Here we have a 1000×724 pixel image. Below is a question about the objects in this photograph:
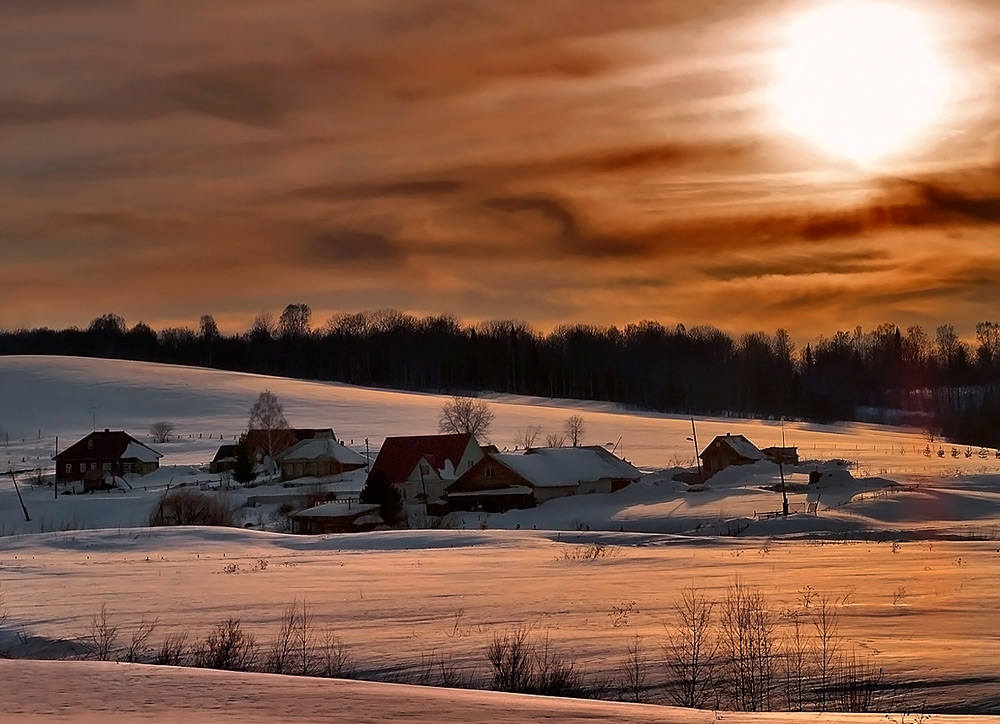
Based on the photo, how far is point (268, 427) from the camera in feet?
281

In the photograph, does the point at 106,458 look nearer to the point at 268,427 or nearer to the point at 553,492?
the point at 268,427

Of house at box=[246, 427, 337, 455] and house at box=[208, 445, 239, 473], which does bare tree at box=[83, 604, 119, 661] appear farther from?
house at box=[246, 427, 337, 455]

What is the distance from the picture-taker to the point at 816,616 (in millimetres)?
18641

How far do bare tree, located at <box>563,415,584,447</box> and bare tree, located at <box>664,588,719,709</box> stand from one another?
7584 cm

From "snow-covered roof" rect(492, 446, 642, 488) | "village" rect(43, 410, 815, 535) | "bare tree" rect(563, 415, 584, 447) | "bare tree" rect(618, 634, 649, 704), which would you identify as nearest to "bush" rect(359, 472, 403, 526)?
"village" rect(43, 410, 815, 535)

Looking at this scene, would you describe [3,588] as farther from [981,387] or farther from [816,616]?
[981,387]

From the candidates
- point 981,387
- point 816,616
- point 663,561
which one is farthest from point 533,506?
point 981,387

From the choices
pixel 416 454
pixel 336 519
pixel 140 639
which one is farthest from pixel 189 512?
pixel 140 639

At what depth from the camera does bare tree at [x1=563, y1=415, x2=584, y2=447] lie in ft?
322

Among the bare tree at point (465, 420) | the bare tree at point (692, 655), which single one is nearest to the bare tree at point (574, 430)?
the bare tree at point (465, 420)

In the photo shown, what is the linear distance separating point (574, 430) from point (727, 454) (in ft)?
81.1

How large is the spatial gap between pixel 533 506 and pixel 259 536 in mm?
23857

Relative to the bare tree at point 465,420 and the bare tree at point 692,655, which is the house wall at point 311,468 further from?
the bare tree at point 692,655

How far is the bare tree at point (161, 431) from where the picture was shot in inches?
3784
